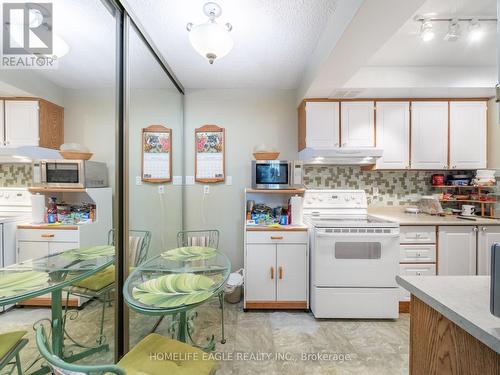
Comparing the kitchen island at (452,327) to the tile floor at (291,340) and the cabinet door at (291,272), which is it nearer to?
the tile floor at (291,340)

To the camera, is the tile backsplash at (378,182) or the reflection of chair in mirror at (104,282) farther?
the tile backsplash at (378,182)

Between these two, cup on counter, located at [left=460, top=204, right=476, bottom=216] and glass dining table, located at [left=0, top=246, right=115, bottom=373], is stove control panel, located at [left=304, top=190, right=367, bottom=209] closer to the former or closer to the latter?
cup on counter, located at [left=460, top=204, right=476, bottom=216]

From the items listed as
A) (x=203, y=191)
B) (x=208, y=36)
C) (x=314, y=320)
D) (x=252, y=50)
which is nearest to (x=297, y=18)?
(x=252, y=50)

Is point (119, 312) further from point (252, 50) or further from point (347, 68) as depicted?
point (347, 68)

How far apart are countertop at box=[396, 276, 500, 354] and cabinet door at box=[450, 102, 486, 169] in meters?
2.46

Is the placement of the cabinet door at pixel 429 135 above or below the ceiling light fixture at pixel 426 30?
below

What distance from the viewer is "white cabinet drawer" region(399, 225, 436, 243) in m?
2.46

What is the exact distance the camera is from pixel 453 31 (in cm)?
186

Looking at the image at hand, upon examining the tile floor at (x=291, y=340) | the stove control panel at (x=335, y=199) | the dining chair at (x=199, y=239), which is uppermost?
the stove control panel at (x=335, y=199)

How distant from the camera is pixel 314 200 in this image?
2953 mm

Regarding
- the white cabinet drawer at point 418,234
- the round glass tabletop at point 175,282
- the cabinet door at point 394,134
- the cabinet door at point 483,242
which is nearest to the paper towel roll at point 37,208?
the round glass tabletop at point 175,282

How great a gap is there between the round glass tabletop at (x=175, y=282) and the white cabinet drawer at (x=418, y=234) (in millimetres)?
1894

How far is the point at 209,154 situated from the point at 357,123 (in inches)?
71.4

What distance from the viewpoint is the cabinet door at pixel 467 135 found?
9.02 feet
